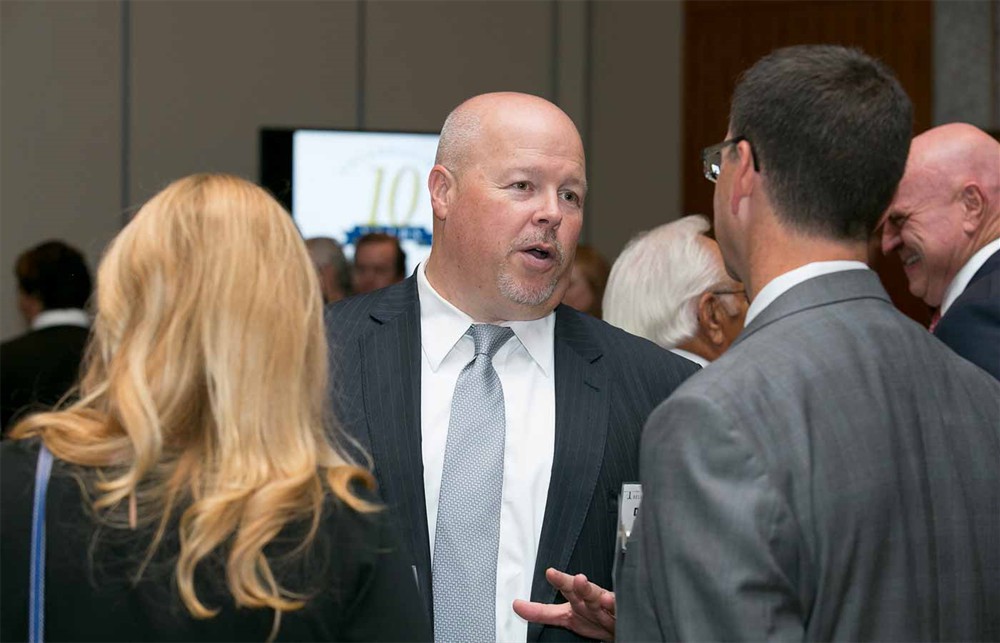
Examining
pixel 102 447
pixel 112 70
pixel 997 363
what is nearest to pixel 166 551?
pixel 102 447

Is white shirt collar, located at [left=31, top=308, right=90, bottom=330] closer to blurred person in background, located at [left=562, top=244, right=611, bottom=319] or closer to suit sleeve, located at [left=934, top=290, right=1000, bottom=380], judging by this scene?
blurred person in background, located at [left=562, top=244, right=611, bottom=319]

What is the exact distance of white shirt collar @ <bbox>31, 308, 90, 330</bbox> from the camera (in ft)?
14.1

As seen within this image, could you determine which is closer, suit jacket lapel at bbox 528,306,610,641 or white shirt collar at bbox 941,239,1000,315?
suit jacket lapel at bbox 528,306,610,641

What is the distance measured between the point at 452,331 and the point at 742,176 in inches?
32.2

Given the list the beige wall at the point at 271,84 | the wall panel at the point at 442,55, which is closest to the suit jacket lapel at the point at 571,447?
the beige wall at the point at 271,84

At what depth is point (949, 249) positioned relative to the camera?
9.14ft

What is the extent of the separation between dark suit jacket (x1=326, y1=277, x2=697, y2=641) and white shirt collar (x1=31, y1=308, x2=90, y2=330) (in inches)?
87.9

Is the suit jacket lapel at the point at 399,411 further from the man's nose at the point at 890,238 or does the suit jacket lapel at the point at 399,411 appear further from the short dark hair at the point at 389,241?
the short dark hair at the point at 389,241

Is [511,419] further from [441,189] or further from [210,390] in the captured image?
[210,390]

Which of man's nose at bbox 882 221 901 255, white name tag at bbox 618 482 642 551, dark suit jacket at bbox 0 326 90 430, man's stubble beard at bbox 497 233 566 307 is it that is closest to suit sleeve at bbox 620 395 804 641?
white name tag at bbox 618 482 642 551

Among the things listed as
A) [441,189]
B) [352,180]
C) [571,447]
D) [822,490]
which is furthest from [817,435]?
[352,180]

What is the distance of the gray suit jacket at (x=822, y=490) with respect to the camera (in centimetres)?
145

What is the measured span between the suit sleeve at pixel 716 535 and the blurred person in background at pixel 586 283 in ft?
10.1

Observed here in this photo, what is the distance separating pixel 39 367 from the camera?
4133 millimetres
